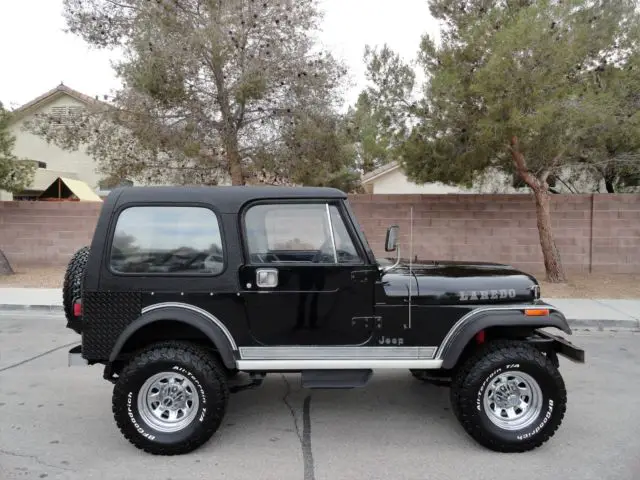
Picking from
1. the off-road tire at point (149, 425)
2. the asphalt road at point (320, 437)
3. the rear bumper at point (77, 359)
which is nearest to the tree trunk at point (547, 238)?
the asphalt road at point (320, 437)

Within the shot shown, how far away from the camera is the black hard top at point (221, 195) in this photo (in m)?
4.11

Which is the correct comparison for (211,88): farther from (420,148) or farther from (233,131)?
(420,148)

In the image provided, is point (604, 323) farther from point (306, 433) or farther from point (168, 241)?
point (168, 241)

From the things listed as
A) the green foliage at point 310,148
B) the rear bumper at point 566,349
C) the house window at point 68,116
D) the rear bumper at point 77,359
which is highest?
the house window at point 68,116

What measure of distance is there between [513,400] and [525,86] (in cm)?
670

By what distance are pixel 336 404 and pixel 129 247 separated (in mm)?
2348

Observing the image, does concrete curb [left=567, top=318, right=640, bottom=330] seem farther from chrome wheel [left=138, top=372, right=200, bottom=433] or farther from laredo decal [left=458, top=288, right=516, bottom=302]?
chrome wheel [left=138, top=372, right=200, bottom=433]

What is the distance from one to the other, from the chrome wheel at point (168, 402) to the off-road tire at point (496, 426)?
1950 mm

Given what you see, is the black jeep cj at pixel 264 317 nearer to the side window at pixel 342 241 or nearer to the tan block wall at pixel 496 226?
the side window at pixel 342 241

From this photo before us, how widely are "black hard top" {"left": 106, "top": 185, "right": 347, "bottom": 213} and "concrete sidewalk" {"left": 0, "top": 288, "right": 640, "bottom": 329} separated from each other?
6227 mm

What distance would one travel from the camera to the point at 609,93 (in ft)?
34.5

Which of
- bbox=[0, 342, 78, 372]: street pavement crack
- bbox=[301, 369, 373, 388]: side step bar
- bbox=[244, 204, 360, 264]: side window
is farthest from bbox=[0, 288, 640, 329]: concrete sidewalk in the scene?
bbox=[244, 204, 360, 264]: side window

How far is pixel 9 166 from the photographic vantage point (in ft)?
42.7

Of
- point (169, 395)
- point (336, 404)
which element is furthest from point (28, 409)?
point (336, 404)
